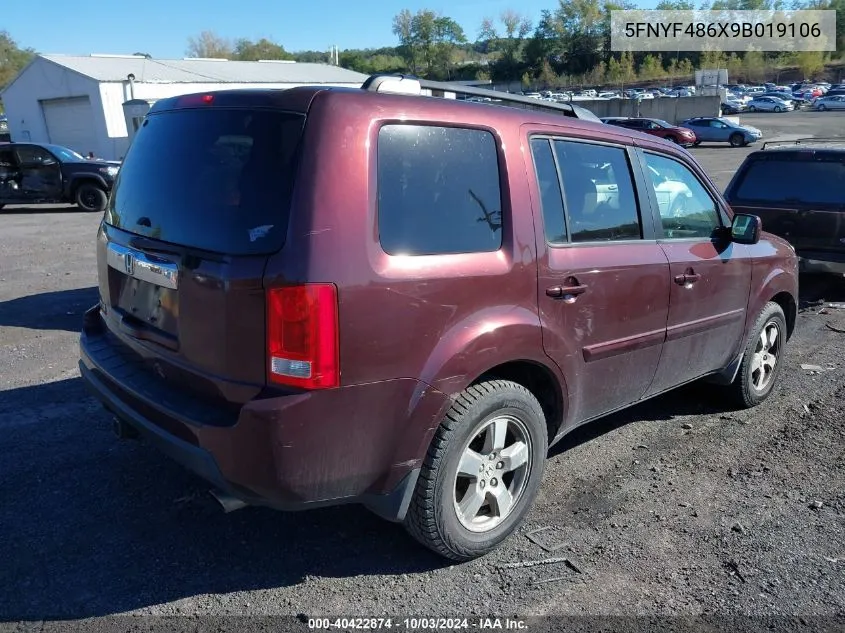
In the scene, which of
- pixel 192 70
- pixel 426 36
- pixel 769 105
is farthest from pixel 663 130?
pixel 426 36

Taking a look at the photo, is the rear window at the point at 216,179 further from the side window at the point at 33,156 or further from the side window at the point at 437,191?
the side window at the point at 33,156

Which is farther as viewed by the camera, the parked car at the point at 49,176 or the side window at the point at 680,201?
the parked car at the point at 49,176

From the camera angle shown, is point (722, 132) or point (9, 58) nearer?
point (722, 132)

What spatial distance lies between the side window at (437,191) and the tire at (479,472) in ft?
2.12

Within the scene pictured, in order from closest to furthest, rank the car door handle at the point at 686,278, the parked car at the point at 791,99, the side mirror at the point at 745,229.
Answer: the car door handle at the point at 686,278 < the side mirror at the point at 745,229 < the parked car at the point at 791,99

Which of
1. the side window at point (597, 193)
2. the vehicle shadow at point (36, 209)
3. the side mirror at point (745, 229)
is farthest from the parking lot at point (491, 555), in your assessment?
the vehicle shadow at point (36, 209)

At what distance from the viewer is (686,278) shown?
3.98 metres

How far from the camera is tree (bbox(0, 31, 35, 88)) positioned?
238 ft

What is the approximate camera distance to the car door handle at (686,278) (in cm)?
392

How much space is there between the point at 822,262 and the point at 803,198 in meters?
0.74

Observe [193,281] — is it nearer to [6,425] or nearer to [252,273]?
[252,273]

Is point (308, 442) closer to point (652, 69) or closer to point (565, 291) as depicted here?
point (565, 291)

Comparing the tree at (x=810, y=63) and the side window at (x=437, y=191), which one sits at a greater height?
the tree at (x=810, y=63)

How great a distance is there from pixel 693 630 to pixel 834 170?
655cm
